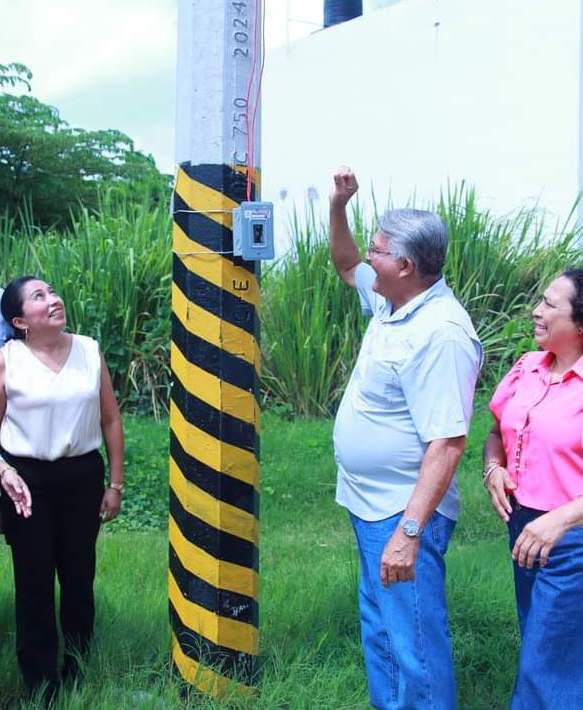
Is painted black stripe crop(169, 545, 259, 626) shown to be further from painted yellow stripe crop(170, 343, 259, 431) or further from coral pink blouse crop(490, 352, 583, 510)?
coral pink blouse crop(490, 352, 583, 510)

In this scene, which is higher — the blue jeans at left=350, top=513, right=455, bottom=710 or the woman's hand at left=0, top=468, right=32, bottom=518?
the woman's hand at left=0, top=468, right=32, bottom=518

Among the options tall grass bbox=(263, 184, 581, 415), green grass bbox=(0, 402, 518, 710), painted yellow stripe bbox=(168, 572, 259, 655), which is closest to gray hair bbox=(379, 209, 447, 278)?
painted yellow stripe bbox=(168, 572, 259, 655)

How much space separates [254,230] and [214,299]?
1.00 feet

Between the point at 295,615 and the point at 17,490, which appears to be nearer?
the point at 17,490

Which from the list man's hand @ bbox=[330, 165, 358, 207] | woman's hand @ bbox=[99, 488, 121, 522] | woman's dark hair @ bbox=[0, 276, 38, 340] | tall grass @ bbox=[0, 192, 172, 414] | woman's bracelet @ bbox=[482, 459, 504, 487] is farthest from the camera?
tall grass @ bbox=[0, 192, 172, 414]

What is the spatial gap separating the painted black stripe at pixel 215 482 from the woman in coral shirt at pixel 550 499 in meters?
0.90

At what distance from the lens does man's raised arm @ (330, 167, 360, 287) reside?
3901 mm

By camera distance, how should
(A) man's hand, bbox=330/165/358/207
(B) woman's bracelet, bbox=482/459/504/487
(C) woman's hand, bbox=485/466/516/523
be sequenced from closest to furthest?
(C) woman's hand, bbox=485/466/516/523 < (B) woman's bracelet, bbox=482/459/504/487 < (A) man's hand, bbox=330/165/358/207

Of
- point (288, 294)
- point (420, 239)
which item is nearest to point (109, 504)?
point (420, 239)

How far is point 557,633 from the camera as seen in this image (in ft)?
10.9

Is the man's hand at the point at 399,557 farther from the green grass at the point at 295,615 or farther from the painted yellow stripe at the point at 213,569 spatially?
the green grass at the point at 295,615

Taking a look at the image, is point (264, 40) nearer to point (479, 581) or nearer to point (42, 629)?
point (42, 629)

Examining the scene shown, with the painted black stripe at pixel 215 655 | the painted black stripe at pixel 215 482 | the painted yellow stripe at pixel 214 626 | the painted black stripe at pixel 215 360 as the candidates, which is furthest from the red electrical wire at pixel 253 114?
the painted black stripe at pixel 215 655

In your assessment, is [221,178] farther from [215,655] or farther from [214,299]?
[215,655]
